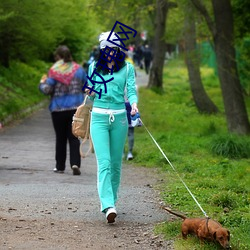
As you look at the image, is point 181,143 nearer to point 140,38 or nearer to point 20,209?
point 20,209

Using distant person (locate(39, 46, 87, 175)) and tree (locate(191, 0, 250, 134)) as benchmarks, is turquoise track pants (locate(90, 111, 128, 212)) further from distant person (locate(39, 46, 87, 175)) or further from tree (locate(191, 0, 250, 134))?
tree (locate(191, 0, 250, 134))

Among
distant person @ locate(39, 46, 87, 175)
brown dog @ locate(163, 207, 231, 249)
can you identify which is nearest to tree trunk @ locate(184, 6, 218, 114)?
distant person @ locate(39, 46, 87, 175)

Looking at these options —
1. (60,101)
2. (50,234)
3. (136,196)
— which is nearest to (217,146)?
(60,101)

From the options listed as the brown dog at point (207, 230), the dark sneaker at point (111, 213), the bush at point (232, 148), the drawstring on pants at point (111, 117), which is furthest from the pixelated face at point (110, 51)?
the bush at point (232, 148)

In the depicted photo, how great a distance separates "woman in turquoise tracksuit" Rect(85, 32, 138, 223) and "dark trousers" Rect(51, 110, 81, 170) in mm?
3489

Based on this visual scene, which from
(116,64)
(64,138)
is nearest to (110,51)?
(116,64)

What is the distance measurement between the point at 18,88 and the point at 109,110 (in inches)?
656

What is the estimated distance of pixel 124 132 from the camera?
7.54 meters

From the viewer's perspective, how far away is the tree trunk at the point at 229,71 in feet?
52.3

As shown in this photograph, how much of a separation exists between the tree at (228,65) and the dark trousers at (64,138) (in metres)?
5.88

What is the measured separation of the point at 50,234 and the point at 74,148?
445 cm

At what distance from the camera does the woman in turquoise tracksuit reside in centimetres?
732

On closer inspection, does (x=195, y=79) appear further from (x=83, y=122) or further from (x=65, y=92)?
(x=83, y=122)

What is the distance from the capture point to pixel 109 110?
7402mm
